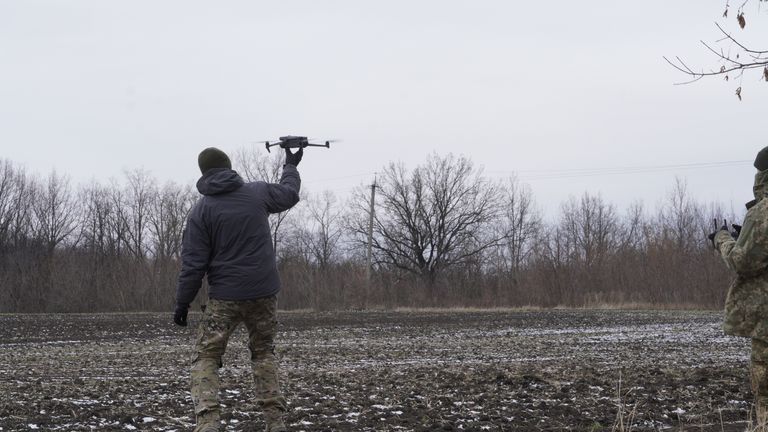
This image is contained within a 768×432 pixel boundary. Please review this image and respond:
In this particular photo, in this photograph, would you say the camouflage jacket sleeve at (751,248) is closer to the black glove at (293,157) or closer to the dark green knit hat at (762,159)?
the dark green knit hat at (762,159)

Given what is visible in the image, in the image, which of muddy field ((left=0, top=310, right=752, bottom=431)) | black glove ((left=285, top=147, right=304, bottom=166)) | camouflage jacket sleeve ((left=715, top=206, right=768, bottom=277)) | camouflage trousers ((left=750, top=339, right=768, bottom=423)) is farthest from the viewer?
black glove ((left=285, top=147, right=304, bottom=166))

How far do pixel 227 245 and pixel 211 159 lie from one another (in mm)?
747

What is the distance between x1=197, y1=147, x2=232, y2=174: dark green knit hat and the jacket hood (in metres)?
0.06

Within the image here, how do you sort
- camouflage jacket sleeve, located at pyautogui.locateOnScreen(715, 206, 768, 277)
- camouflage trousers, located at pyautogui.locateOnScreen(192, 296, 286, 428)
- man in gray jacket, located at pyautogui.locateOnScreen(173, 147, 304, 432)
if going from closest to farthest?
1. camouflage jacket sleeve, located at pyautogui.locateOnScreen(715, 206, 768, 277)
2. camouflage trousers, located at pyautogui.locateOnScreen(192, 296, 286, 428)
3. man in gray jacket, located at pyautogui.locateOnScreen(173, 147, 304, 432)

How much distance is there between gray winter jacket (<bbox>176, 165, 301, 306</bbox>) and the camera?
6.40 m

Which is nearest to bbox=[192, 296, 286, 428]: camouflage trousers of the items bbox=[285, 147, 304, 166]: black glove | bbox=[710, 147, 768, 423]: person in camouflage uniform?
bbox=[285, 147, 304, 166]: black glove

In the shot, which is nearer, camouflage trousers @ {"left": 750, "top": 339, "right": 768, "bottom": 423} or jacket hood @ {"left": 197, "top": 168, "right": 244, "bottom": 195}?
camouflage trousers @ {"left": 750, "top": 339, "right": 768, "bottom": 423}

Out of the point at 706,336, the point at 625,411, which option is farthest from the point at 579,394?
the point at 706,336

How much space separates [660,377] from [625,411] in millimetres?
2936

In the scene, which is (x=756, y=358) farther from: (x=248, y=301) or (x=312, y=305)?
(x=312, y=305)

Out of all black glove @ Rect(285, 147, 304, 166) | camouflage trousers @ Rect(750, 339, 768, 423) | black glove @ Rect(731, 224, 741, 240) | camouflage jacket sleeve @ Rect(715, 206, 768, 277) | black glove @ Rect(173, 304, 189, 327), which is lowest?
camouflage trousers @ Rect(750, 339, 768, 423)

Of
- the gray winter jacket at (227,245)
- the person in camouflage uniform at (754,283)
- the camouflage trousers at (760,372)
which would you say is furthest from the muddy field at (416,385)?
the gray winter jacket at (227,245)

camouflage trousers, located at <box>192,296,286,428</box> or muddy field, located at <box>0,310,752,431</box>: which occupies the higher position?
camouflage trousers, located at <box>192,296,286,428</box>

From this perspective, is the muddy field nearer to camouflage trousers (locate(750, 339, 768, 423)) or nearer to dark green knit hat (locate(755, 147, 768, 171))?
camouflage trousers (locate(750, 339, 768, 423))
